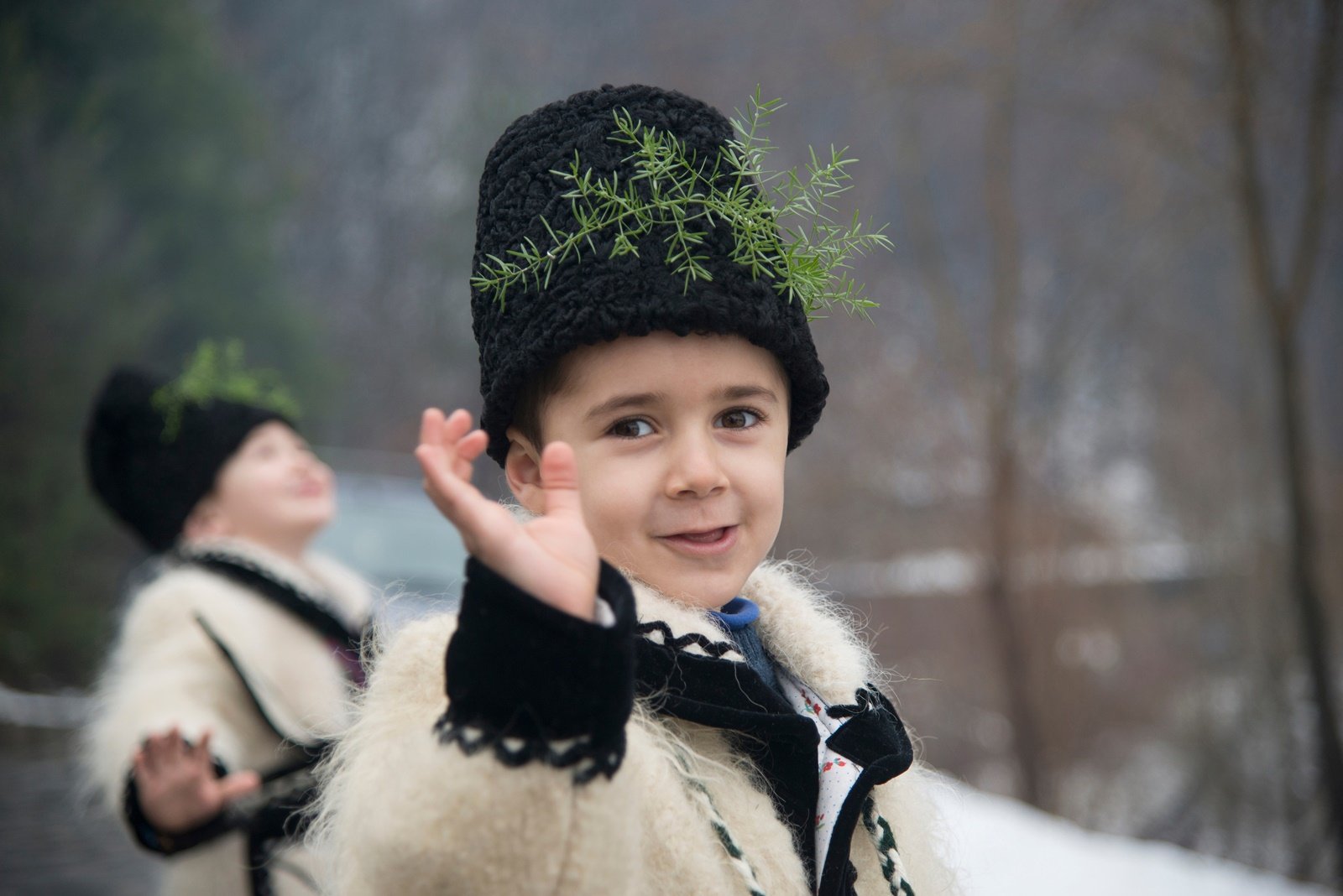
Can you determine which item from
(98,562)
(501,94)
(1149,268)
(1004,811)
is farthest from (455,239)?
(1004,811)

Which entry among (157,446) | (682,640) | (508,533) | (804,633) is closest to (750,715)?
(682,640)

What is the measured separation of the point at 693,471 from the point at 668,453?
0.17 feet

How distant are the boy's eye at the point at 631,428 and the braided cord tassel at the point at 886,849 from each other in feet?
2.13

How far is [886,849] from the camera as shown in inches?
65.9

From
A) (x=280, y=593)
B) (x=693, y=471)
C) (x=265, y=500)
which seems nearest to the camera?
(x=693, y=471)

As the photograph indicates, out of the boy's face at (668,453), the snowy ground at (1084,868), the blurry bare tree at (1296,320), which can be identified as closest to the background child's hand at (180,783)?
the boy's face at (668,453)

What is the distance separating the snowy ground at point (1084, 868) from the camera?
4.49 m

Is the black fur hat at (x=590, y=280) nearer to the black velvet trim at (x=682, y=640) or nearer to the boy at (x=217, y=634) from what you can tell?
the black velvet trim at (x=682, y=640)

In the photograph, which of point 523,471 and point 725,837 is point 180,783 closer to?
point 523,471

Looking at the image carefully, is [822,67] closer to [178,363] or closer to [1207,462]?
[1207,462]

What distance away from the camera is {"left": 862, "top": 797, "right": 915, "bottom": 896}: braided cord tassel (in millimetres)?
1644

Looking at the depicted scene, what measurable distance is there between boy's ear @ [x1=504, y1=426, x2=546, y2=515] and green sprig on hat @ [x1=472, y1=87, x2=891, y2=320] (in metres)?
0.24

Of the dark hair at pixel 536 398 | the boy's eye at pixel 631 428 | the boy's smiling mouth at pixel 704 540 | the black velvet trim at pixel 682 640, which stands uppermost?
the dark hair at pixel 536 398

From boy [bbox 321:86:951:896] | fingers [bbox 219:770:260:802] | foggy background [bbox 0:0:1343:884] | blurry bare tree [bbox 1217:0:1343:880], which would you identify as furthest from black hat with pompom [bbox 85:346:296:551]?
blurry bare tree [bbox 1217:0:1343:880]
